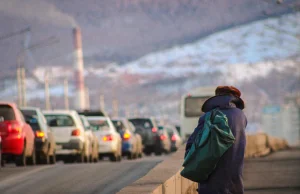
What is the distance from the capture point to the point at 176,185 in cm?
1460

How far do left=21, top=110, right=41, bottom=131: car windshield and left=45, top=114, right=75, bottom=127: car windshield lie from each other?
1.89 metres

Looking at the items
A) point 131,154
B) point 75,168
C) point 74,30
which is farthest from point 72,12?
point 75,168

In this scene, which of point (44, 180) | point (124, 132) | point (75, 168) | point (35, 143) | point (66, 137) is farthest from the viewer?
point (124, 132)

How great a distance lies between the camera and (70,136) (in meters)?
32.4

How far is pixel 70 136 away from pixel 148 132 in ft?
50.7

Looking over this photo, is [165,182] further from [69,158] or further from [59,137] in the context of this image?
[69,158]

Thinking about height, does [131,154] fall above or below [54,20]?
below

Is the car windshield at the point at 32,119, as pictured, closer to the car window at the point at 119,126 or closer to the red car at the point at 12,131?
the red car at the point at 12,131

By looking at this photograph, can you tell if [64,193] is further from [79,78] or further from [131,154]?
[79,78]

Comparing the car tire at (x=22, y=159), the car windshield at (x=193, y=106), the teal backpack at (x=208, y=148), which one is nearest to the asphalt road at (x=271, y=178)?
the car tire at (x=22, y=159)

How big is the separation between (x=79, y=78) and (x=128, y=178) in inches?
6579

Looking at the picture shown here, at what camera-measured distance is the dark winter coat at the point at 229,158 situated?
10461 millimetres

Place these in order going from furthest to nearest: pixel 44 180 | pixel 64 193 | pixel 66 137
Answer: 1. pixel 66 137
2. pixel 44 180
3. pixel 64 193

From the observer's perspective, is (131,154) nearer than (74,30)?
Yes
